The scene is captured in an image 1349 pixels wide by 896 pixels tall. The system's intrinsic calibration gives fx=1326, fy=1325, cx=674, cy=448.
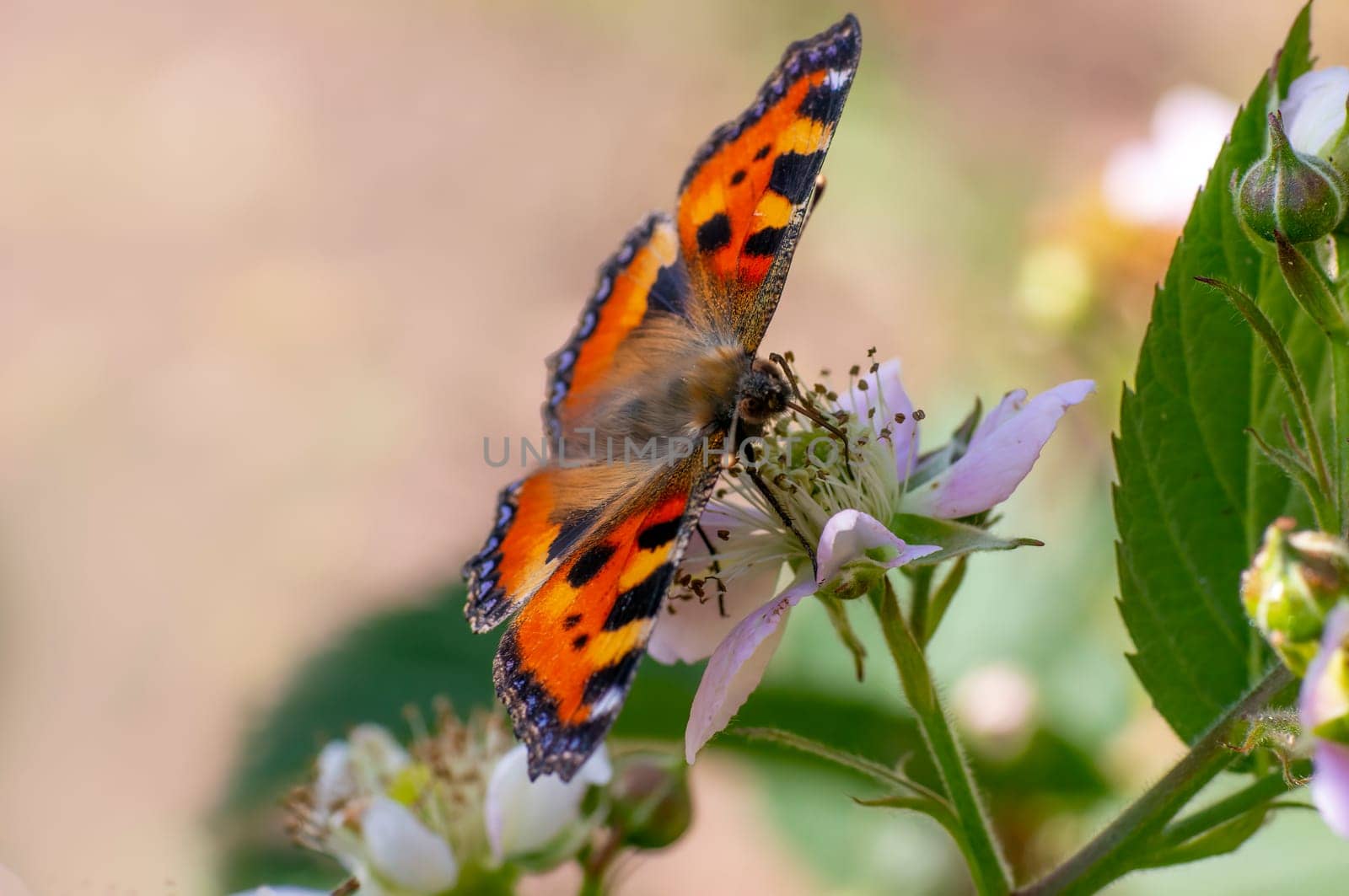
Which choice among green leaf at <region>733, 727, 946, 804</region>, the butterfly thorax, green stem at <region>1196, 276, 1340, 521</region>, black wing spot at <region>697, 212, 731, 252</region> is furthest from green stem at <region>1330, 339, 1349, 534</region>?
black wing spot at <region>697, 212, 731, 252</region>

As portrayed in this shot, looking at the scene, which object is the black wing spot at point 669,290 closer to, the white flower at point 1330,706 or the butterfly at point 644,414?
the butterfly at point 644,414

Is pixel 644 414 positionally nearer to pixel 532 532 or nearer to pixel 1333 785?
pixel 532 532

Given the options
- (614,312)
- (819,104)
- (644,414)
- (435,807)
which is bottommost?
(435,807)

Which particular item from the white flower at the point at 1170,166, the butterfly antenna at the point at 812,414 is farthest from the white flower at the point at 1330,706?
the white flower at the point at 1170,166

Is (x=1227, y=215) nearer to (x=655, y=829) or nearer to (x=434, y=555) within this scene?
(x=655, y=829)

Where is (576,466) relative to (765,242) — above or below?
below

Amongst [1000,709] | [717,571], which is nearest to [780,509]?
[717,571]

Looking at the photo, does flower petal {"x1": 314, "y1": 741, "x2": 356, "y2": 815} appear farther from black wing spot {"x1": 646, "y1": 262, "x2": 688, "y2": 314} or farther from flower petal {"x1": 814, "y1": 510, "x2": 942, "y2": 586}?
flower petal {"x1": 814, "y1": 510, "x2": 942, "y2": 586}
